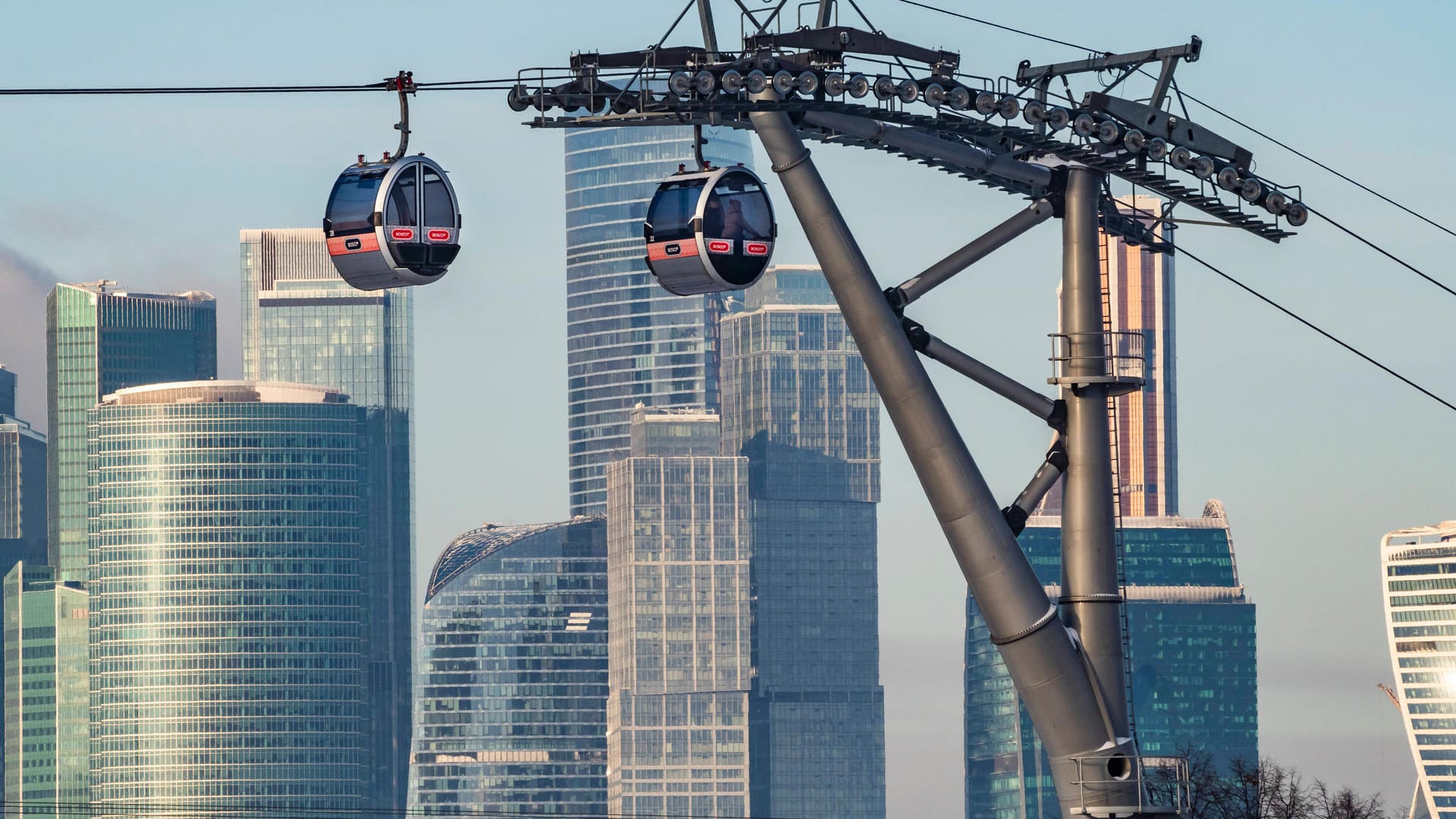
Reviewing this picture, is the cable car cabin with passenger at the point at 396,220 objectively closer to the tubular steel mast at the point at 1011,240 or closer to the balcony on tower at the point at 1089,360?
the tubular steel mast at the point at 1011,240

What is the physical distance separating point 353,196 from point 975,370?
9.64 metres

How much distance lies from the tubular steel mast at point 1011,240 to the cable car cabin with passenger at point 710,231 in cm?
103

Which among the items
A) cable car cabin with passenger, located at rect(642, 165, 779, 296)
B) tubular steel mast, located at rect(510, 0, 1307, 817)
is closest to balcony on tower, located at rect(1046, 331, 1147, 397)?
tubular steel mast, located at rect(510, 0, 1307, 817)

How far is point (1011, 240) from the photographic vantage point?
1668 inches

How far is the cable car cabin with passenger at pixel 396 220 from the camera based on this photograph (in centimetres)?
3888

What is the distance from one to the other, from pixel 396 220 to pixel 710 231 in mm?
4334

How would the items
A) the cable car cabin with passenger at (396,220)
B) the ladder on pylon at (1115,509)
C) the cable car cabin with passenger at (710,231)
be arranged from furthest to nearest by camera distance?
the ladder on pylon at (1115,509)
the cable car cabin with passenger at (396,220)
the cable car cabin with passenger at (710,231)

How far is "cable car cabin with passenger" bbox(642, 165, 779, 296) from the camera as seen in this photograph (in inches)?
1518

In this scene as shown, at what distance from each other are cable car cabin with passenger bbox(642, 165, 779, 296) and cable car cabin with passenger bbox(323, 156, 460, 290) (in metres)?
2.90

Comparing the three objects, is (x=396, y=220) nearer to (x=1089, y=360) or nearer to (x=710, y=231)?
(x=710, y=231)

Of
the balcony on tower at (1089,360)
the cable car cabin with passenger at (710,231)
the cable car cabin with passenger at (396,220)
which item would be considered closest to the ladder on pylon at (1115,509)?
the balcony on tower at (1089,360)

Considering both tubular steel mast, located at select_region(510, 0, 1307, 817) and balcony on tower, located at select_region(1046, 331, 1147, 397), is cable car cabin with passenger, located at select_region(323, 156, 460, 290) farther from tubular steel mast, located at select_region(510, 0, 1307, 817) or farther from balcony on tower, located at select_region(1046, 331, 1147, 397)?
balcony on tower, located at select_region(1046, 331, 1147, 397)

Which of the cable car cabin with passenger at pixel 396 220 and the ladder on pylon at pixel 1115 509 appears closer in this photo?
the cable car cabin with passenger at pixel 396 220

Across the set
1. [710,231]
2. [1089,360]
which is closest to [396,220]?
[710,231]
